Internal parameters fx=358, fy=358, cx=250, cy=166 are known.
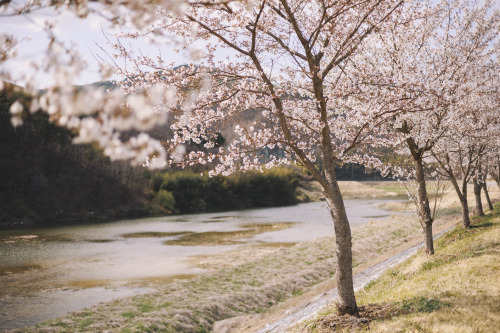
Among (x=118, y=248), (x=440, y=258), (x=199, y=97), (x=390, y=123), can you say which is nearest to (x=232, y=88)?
(x=199, y=97)

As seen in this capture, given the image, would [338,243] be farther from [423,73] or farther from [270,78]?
[423,73]

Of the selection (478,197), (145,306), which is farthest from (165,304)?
(478,197)

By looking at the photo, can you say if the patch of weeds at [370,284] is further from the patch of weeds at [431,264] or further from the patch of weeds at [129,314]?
the patch of weeds at [129,314]

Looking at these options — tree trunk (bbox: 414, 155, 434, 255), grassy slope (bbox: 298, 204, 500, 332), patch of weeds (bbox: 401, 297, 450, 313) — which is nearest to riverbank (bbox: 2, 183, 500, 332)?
tree trunk (bbox: 414, 155, 434, 255)

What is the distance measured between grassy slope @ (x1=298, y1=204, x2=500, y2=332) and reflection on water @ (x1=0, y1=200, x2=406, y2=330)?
2259mm

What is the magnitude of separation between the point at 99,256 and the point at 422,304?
1521 cm

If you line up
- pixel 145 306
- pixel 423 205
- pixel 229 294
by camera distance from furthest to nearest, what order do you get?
pixel 229 294 → pixel 423 205 → pixel 145 306

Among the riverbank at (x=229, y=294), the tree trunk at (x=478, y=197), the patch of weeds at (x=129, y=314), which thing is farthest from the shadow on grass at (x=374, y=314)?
the tree trunk at (x=478, y=197)

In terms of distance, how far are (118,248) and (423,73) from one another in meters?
16.7

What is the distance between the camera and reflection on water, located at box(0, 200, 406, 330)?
10508 millimetres

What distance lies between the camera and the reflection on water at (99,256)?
1051 cm

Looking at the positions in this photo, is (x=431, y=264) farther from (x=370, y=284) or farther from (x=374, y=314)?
(x=374, y=314)

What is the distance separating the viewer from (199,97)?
7.09m

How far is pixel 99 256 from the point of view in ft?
56.4
